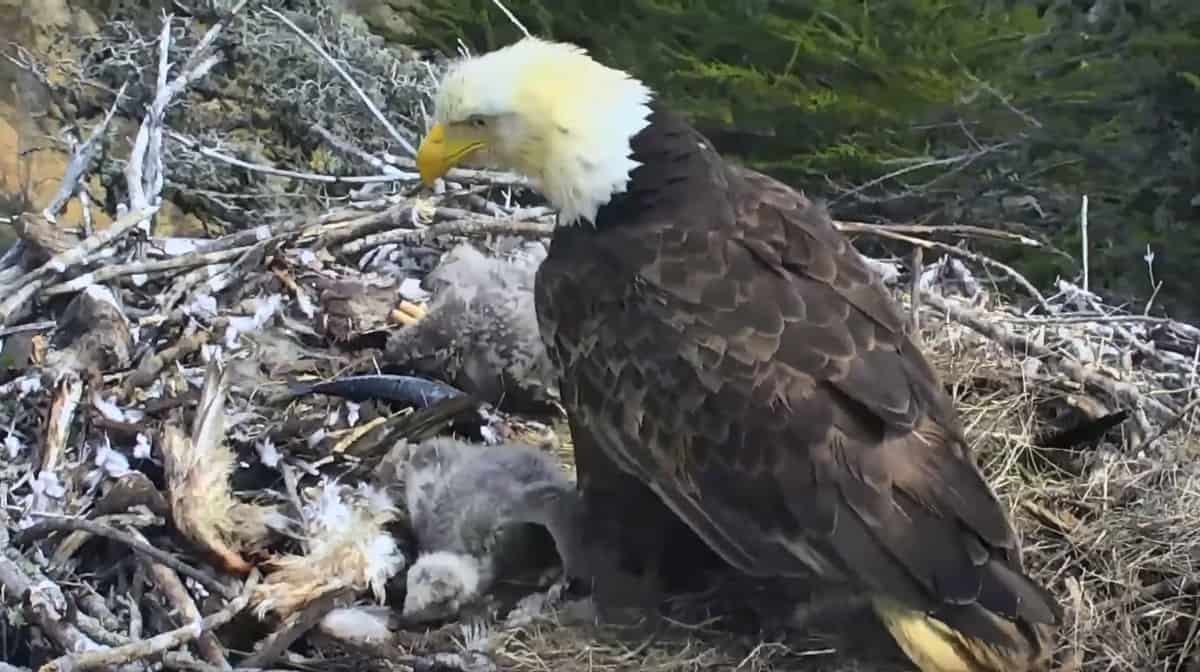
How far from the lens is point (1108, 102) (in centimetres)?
631

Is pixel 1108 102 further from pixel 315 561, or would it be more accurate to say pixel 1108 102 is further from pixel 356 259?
pixel 315 561

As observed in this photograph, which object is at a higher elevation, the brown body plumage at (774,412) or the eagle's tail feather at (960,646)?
the brown body plumage at (774,412)

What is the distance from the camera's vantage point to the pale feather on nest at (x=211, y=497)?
113 inches

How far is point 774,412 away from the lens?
2586mm

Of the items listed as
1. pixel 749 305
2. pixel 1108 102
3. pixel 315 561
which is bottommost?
pixel 1108 102

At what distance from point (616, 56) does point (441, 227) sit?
2.85m

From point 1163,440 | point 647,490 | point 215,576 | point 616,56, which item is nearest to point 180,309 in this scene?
point 215,576

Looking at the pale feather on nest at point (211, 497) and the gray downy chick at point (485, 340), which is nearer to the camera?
the pale feather on nest at point (211, 497)

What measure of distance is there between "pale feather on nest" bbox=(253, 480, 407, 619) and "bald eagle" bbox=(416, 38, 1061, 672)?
1.40 ft

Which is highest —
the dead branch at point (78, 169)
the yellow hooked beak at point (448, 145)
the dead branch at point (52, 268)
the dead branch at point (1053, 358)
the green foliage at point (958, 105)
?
the yellow hooked beak at point (448, 145)

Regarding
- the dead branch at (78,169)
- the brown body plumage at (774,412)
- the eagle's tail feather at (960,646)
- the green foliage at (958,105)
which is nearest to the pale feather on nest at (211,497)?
the brown body plumage at (774,412)

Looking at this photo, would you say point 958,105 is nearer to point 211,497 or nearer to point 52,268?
point 52,268

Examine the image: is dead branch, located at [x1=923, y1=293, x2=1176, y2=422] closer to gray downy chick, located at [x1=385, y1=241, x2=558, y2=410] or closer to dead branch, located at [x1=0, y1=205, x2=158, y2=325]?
gray downy chick, located at [x1=385, y1=241, x2=558, y2=410]

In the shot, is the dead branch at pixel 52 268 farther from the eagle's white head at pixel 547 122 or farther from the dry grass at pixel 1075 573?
the dry grass at pixel 1075 573
